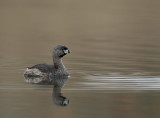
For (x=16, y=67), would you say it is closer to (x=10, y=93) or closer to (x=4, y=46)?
(x=10, y=93)

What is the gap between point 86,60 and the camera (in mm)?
21016

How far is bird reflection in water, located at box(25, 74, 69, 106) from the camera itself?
1467 centimetres

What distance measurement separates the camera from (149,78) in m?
17.4

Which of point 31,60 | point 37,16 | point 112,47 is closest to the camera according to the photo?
→ point 31,60

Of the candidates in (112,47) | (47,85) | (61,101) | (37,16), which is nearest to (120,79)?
(47,85)

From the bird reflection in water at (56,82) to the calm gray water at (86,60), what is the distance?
0.48ft

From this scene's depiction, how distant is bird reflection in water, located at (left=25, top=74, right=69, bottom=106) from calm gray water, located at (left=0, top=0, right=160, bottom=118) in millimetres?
146

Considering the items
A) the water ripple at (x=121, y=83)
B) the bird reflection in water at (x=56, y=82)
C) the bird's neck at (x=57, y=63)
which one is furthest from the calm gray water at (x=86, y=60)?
the bird's neck at (x=57, y=63)

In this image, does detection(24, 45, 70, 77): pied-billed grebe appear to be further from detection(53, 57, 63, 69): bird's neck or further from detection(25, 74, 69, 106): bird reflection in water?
detection(25, 74, 69, 106): bird reflection in water

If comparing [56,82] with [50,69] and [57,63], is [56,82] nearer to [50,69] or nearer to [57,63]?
[50,69]

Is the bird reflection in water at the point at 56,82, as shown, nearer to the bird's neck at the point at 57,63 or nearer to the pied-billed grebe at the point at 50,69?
the pied-billed grebe at the point at 50,69

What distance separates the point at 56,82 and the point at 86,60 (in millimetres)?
3667

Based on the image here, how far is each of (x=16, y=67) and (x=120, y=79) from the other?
346cm

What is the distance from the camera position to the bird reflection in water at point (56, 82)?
1467cm
